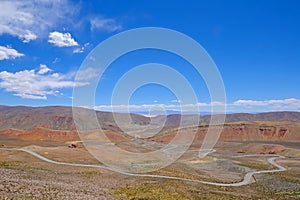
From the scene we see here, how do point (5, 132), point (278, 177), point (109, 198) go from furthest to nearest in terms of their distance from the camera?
point (5, 132), point (278, 177), point (109, 198)

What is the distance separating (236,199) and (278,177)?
107 ft

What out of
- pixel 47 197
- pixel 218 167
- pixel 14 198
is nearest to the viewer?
pixel 14 198

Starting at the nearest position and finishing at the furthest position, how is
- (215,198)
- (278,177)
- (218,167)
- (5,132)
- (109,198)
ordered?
1. (109,198)
2. (215,198)
3. (278,177)
4. (218,167)
5. (5,132)

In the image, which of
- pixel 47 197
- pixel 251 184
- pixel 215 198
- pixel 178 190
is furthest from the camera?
pixel 251 184

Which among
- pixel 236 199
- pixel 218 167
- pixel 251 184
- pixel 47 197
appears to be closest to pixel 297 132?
pixel 218 167

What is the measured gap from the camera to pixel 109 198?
104 feet

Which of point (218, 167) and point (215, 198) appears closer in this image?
point (215, 198)

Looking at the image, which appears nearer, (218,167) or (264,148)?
(218,167)

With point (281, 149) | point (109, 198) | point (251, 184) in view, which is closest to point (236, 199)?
point (109, 198)

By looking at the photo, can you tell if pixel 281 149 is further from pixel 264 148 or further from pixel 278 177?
pixel 278 177

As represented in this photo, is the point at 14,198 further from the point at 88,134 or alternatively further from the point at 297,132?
the point at 297,132

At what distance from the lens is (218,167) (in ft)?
268

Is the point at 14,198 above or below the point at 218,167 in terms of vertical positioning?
above

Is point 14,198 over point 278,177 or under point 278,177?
over
